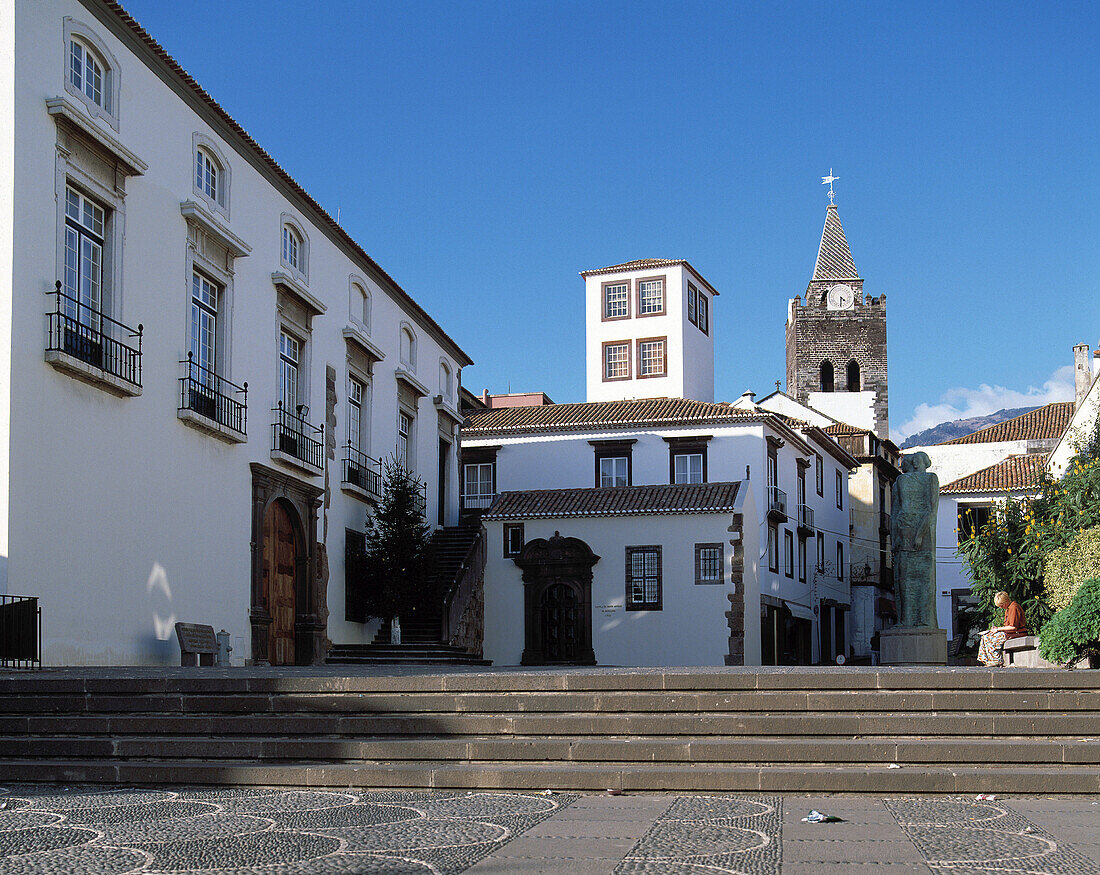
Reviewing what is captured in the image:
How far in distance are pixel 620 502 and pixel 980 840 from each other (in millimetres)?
26858

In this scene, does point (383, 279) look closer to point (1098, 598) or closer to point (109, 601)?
point (109, 601)

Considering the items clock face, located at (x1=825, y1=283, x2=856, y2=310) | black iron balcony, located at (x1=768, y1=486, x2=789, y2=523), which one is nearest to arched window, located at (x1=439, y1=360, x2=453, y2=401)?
black iron balcony, located at (x1=768, y1=486, x2=789, y2=523)

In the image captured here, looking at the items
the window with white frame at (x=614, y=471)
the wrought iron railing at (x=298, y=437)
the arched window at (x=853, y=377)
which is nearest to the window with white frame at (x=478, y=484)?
the window with white frame at (x=614, y=471)

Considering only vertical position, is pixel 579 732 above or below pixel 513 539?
below

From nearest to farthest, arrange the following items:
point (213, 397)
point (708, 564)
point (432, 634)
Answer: point (213, 397), point (432, 634), point (708, 564)

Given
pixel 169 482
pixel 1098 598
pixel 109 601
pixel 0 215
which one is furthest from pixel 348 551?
pixel 1098 598

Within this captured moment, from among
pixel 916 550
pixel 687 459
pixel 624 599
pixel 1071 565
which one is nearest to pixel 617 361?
pixel 687 459

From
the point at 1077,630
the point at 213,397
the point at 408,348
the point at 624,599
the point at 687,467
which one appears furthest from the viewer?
the point at 687,467

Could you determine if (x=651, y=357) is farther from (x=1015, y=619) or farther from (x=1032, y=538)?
(x=1015, y=619)

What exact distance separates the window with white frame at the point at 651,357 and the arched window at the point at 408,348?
18236 mm

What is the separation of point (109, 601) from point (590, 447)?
24802 mm

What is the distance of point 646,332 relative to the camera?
49.8 m

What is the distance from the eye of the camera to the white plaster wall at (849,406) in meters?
70.2

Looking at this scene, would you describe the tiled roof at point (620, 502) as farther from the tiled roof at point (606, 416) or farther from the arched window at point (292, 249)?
the arched window at point (292, 249)
